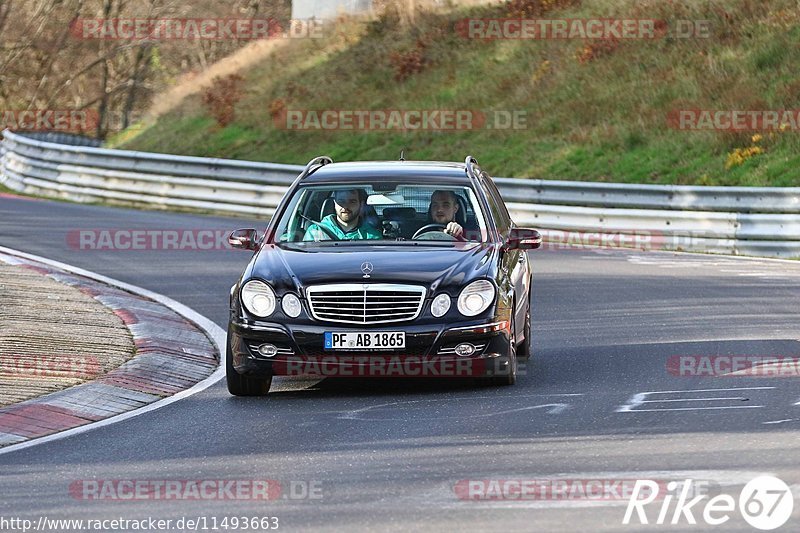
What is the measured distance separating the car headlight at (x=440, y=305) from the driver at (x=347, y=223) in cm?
123

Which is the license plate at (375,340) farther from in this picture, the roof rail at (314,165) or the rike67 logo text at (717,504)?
the rike67 logo text at (717,504)

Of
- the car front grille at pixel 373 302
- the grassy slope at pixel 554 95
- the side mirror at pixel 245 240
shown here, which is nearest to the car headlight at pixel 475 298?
the car front grille at pixel 373 302

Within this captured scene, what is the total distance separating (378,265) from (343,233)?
105 cm

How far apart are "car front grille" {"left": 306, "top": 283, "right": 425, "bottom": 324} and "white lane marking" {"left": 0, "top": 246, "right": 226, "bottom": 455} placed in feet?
4.46

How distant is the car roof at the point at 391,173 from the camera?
12.2 m

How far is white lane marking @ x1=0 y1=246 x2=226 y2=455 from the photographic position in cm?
973

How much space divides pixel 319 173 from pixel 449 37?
2838 centimetres

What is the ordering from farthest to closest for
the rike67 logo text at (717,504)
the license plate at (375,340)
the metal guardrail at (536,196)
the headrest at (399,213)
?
the metal guardrail at (536,196)
the headrest at (399,213)
the license plate at (375,340)
the rike67 logo text at (717,504)

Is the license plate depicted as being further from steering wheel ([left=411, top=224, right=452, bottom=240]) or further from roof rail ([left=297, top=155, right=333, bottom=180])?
roof rail ([left=297, top=155, right=333, bottom=180])

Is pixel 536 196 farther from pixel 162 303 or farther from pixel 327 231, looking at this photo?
pixel 327 231

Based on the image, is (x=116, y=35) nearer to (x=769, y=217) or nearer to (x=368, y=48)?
(x=368, y=48)

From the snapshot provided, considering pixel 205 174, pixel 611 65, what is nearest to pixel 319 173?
pixel 205 174

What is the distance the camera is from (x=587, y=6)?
38.7 metres

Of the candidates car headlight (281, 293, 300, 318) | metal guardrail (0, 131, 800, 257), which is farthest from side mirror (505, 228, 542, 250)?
metal guardrail (0, 131, 800, 257)
